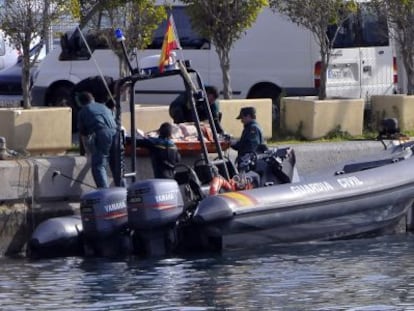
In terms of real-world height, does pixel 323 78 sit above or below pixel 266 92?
above

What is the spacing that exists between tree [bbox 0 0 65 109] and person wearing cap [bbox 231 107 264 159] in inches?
108

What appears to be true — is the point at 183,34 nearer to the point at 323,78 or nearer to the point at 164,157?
the point at 323,78

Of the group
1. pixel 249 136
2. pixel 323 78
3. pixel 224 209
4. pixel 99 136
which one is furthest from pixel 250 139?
pixel 323 78

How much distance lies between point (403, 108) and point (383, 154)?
93.2 inches

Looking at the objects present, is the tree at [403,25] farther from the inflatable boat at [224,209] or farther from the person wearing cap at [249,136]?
the inflatable boat at [224,209]

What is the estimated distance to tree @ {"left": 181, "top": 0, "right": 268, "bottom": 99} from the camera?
18.2 metres

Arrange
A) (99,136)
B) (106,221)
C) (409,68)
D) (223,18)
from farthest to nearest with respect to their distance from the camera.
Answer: (409,68)
(223,18)
(99,136)
(106,221)

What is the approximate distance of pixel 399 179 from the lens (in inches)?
599

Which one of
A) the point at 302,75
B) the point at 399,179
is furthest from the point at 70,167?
the point at 302,75

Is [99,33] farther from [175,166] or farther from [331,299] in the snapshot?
[331,299]

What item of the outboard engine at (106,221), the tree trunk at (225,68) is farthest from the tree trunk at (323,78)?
the outboard engine at (106,221)

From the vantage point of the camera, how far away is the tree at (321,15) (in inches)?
725

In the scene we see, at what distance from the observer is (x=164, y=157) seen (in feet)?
49.8

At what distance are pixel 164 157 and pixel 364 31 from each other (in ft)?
20.4
